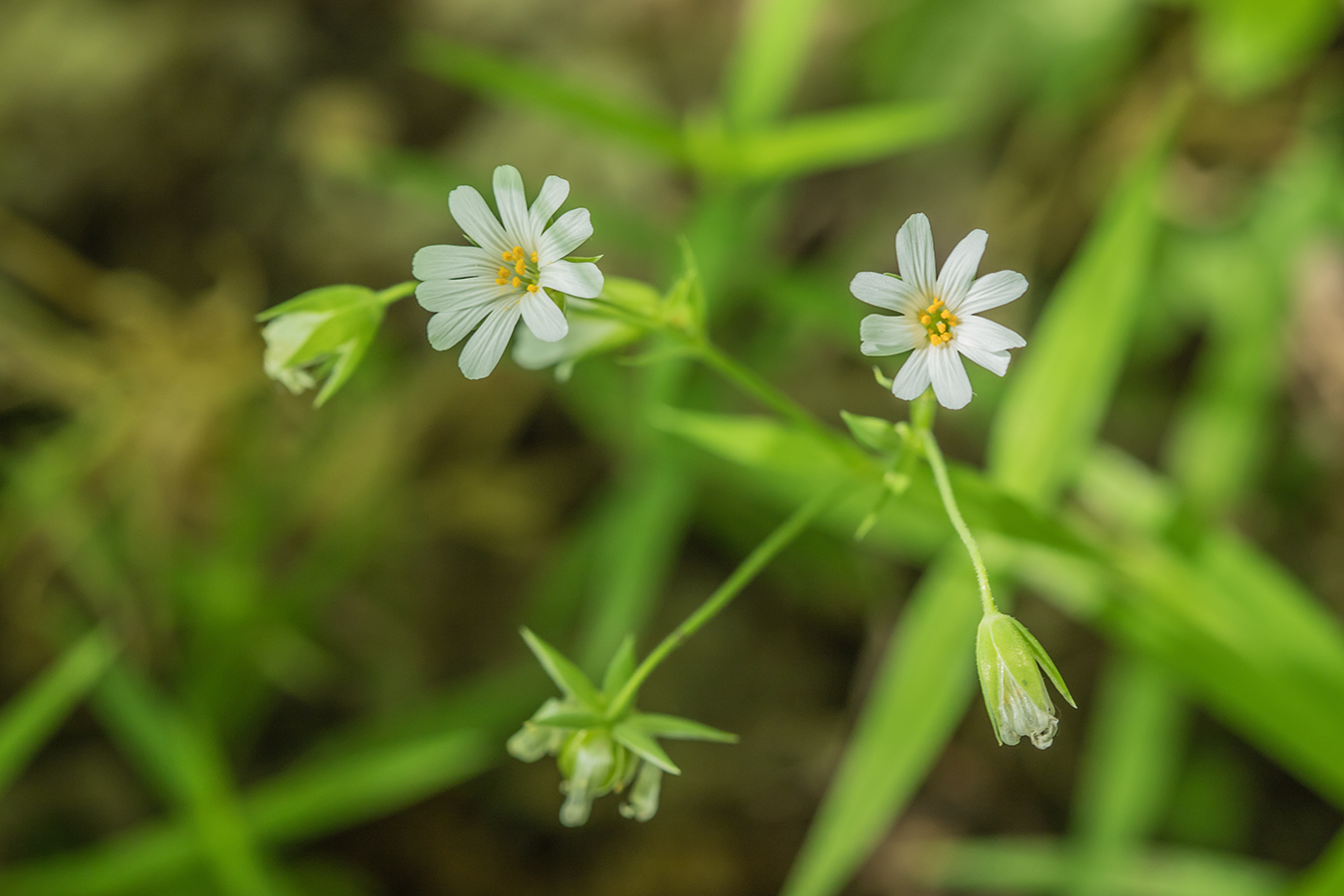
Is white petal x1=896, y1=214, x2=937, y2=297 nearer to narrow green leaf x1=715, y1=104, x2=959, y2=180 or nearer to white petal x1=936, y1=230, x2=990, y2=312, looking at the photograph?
white petal x1=936, y1=230, x2=990, y2=312

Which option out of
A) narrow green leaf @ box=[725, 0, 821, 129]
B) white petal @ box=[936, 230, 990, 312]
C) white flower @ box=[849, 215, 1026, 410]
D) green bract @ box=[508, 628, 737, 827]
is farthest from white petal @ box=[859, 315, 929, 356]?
narrow green leaf @ box=[725, 0, 821, 129]

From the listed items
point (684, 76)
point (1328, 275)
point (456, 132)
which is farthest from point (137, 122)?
point (1328, 275)

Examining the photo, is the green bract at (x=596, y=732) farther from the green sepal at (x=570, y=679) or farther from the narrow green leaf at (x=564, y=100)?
the narrow green leaf at (x=564, y=100)

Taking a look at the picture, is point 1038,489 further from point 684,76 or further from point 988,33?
point 684,76

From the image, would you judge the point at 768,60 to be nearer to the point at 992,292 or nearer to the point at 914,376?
the point at 992,292

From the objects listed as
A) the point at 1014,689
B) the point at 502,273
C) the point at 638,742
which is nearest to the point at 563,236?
the point at 502,273
